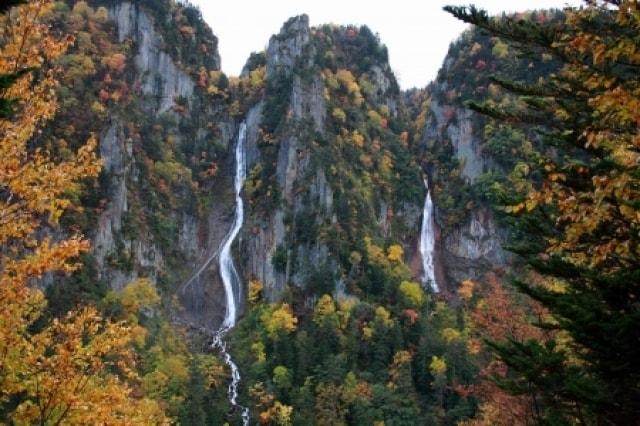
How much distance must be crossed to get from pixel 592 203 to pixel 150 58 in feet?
292

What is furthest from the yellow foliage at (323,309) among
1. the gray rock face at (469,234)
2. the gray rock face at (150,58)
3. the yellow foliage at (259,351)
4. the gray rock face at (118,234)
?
the gray rock face at (150,58)

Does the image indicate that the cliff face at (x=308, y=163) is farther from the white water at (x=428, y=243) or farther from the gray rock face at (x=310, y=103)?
the white water at (x=428, y=243)

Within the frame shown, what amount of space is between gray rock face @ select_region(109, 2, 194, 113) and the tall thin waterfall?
1188cm

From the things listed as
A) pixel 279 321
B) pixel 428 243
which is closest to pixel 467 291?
pixel 428 243

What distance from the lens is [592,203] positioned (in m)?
5.81

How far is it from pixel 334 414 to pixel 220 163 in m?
54.7

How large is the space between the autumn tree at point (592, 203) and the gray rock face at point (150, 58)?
83126 millimetres

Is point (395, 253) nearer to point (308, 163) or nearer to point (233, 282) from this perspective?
point (308, 163)

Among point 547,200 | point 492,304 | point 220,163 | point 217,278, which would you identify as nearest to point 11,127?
point 547,200

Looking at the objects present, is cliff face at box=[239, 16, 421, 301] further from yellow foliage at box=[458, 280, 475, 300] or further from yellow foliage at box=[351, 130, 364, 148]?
yellow foliage at box=[458, 280, 475, 300]

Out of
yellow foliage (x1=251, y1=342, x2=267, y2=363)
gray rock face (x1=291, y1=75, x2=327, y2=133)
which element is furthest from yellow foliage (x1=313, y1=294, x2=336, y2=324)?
gray rock face (x1=291, y1=75, x2=327, y2=133)

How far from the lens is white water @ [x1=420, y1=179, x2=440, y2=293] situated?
2913 inches

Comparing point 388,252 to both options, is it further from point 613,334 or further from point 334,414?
point 613,334

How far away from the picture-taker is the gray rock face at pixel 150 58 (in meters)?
86.2
